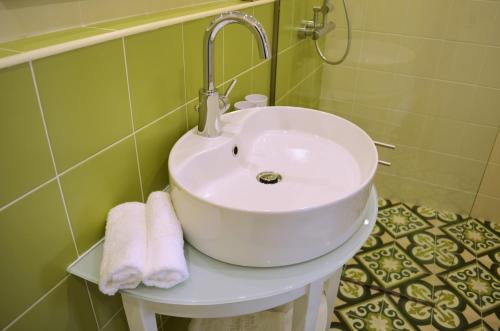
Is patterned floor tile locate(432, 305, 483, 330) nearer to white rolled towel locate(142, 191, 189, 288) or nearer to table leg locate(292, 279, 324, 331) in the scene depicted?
table leg locate(292, 279, 324, 331)

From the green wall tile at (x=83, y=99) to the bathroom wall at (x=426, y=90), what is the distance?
149 cm

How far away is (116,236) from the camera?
0.71m

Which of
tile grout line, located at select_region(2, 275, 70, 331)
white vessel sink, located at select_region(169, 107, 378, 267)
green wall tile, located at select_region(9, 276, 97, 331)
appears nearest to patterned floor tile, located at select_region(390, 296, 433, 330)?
white vessel sink, located at select_region(169, 107, 378, 267)

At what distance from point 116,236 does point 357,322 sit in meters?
1.18

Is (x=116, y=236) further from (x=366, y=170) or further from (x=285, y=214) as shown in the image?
(x=366, y=170)

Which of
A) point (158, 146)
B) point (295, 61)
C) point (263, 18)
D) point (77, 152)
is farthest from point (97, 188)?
point (295, 61)

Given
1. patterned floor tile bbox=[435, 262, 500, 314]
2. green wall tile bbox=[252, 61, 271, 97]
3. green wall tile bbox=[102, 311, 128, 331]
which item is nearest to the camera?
green wall tile bbox=[102, 311, 128, 331]

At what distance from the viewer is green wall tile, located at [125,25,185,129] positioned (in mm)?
803

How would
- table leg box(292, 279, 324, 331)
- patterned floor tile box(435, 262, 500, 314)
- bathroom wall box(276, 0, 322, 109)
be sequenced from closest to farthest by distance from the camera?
1. table leg box(292, 279, 324, 331)
2. bathroom wall box(276, 0, 322, 109)
3. patterned floor tile box(435, 262, 500, 314)

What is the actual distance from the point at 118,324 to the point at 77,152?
48cm

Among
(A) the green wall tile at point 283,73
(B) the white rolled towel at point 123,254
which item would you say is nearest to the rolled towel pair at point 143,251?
(B) the white rolled towel at point 123,254

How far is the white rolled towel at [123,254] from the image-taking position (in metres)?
0.65

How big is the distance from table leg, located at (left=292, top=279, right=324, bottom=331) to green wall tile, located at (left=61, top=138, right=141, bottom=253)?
1.49 feet

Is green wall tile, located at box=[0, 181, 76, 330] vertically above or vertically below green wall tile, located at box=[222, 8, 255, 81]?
below
